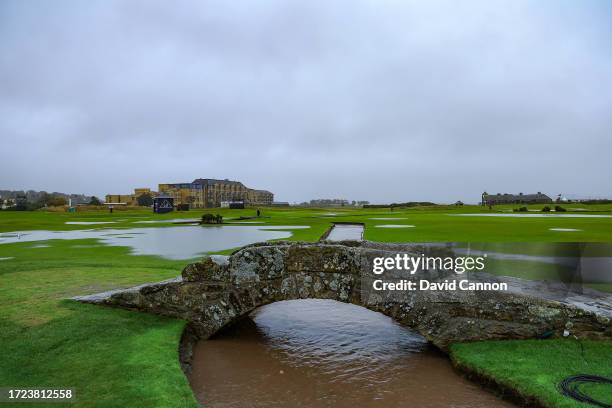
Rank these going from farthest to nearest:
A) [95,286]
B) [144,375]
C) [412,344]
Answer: [95,286] → [412,344] → [144,375]

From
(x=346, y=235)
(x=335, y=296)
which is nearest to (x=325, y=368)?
(x=335, y=296)

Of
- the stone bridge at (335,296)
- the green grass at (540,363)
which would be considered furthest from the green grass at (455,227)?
the green grass at (540,363)

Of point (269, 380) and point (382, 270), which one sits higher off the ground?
point (382, 270)

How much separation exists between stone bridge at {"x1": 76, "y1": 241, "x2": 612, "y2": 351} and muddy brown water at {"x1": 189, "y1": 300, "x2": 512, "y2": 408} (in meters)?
0.92

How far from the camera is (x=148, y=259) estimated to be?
2100 cm

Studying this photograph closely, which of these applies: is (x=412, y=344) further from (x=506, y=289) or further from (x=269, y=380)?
(x=269, y=380)

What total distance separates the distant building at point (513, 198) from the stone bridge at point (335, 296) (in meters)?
156

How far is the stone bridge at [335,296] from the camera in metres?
9.26

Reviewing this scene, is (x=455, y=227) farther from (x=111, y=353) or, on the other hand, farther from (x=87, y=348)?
(x=87, y=348)

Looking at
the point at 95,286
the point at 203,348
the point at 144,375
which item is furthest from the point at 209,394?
the point at 95,286

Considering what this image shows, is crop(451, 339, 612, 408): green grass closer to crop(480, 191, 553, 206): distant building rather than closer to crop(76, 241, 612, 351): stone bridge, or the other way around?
crop(76, 241, 612, 351): stone bridge

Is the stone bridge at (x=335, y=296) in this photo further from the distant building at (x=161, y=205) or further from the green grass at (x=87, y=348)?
the distant building at (x=161, y=205)

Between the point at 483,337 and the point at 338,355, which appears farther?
the point at 338,355

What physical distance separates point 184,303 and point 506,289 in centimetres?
847
